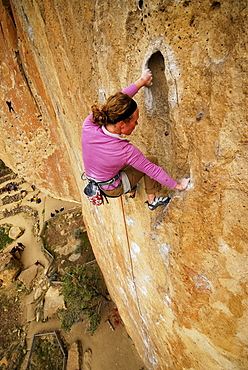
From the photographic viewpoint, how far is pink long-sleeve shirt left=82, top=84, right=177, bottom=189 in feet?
4.73

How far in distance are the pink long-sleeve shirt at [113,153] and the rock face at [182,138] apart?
10.2 inches

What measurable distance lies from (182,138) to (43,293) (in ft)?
25.4

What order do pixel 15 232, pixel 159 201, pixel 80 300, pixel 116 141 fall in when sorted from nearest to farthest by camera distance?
pixel 116 141, pixel 159 201, pixel 80 300, pixel 15 232

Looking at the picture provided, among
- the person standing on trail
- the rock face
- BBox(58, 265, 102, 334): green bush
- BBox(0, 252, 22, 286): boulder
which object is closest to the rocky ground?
BBox(0, 252, 22, 286): boulder

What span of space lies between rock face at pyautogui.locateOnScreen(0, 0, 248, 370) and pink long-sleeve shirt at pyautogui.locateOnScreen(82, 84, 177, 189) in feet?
0.85

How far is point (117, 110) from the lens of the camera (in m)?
1.32

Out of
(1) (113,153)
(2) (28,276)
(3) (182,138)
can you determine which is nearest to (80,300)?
(2) (28,276)

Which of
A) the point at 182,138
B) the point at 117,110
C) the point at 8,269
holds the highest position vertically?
the point at 117,110

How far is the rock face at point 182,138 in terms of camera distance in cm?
124

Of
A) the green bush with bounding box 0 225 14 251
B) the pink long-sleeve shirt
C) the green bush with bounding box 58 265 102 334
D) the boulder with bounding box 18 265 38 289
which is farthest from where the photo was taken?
the green bush with bounding box 0 225 14 251

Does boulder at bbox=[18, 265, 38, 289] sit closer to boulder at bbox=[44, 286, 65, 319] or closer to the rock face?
boulder at bbox=[44, 286, 65, 319]

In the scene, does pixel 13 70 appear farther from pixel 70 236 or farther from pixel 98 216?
pixel 70 236

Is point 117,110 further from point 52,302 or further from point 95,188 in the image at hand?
point 52,302

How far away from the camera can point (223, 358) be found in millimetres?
2064
